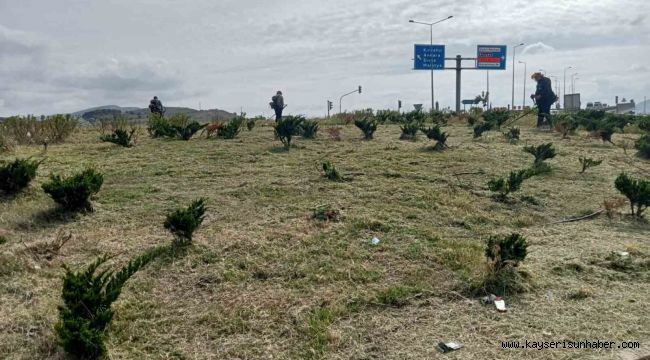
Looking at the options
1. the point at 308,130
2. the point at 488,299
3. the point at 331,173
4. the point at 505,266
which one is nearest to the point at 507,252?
the point at 505,266

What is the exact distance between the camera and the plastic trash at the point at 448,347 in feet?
8.77

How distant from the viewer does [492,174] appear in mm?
6625

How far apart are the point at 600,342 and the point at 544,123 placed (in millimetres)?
11886

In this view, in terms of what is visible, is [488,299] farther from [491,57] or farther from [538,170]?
[491,57]

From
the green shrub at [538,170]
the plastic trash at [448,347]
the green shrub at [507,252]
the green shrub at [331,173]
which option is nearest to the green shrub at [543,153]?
the green shrub at [538,170]

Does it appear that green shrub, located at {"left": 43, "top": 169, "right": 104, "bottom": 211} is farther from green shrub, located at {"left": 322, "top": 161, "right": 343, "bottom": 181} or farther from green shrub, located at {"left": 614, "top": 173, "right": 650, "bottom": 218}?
green shrub, located at {"left": 614, "top": 173, "right": 650, "bottom": 218}

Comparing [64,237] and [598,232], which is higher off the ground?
[64,237]

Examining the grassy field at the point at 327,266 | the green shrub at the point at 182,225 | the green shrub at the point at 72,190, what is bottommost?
the grassy field at the point at 327,266

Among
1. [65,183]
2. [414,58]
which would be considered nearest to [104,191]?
[65,183]

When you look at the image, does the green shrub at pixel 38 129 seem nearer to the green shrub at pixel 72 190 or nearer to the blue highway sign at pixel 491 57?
the green shrub at pixel 72 190

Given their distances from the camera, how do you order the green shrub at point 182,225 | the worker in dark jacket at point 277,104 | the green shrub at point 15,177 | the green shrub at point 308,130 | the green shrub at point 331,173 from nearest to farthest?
the green shrub at point 182,225
the green shrub at point 15,177
the green shrub at point 331,173
the green shrub at point 308,130
the worker in dark jacket at point 277,104

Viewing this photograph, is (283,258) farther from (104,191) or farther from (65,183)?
(104,191)

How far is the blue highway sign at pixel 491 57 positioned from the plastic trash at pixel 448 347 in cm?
3896

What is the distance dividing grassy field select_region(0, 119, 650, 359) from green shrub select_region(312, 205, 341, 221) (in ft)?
0.33
